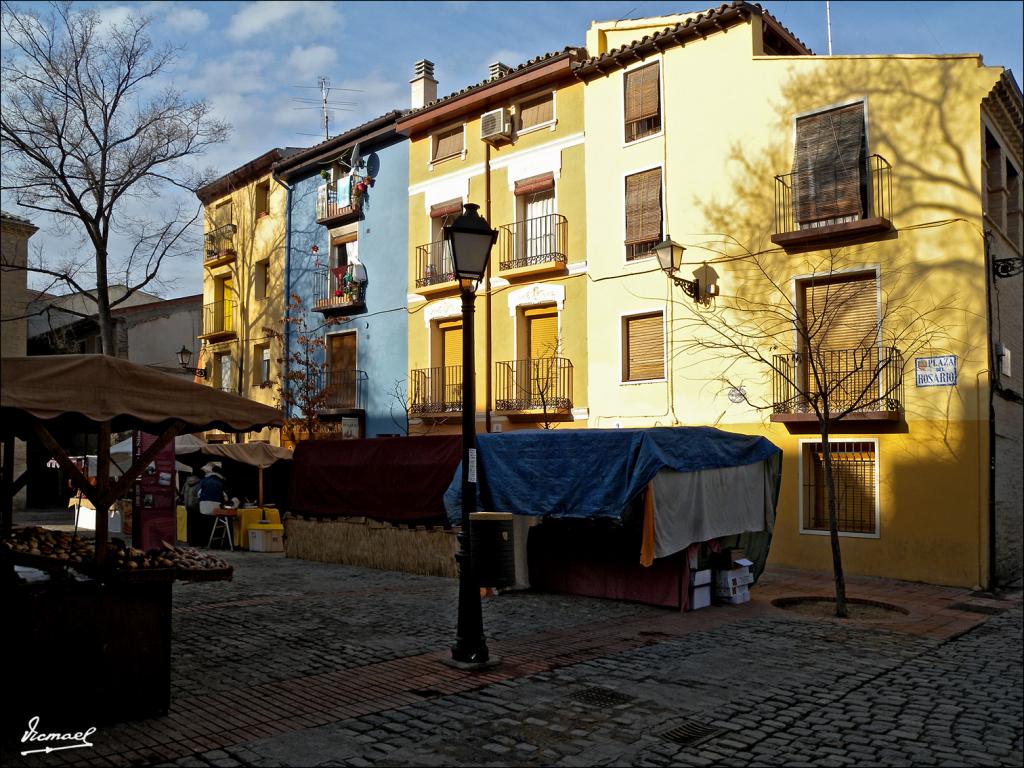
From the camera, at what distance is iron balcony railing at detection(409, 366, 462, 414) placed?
72.7ft

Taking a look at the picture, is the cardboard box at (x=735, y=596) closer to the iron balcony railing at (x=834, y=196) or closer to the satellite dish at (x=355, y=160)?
the iron balcony railing at (x=834, y=196)

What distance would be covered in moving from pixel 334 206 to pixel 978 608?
20116 mm

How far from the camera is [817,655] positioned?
8.90 m

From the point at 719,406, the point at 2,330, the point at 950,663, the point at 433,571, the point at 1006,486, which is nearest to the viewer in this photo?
the point at 950,663

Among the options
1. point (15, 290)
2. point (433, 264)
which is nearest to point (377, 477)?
point (433, 264)

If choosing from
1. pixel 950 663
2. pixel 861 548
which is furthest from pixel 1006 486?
pixel 950 663

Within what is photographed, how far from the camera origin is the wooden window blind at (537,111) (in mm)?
21078

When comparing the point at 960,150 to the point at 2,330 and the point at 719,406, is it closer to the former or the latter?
the point at 719,406

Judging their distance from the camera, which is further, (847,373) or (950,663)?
(847,373)

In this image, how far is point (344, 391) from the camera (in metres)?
25.7

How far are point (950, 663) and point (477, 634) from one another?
15.4 ft

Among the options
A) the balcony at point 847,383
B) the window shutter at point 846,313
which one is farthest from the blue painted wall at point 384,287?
the window shutter at point 846,313

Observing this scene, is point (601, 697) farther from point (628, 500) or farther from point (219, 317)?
point (219, 317)

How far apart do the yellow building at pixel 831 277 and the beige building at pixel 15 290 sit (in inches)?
907
